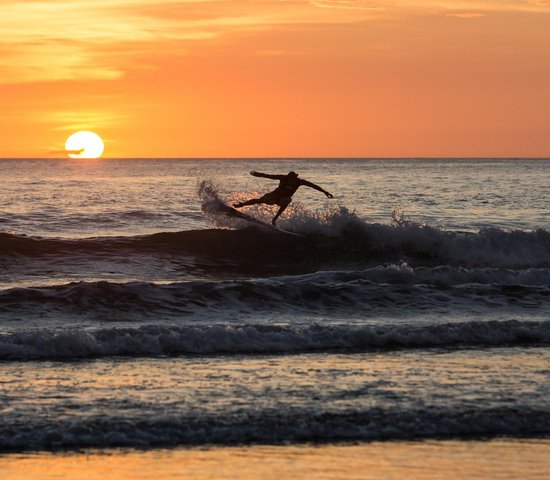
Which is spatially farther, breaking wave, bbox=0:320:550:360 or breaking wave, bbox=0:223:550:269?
breaking wave, bbox=0:223:550:269

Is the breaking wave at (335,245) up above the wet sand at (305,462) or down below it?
above

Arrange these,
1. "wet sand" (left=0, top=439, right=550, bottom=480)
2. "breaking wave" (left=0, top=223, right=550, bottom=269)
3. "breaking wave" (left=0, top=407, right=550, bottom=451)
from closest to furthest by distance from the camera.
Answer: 1. "wet sand" (left=0, top=439, right=550, bottom=480)
2. "breaking wave" (left=0, top=407, right=550, bottom=451)
3. "breaking wave" (left=0, top=223, right=550, bottom=269)

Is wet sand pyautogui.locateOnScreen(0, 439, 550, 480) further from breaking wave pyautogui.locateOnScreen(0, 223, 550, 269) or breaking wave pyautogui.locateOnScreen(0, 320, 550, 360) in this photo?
breaking wave pyautogui.locateOnScreen(0, 223, 550, 269)

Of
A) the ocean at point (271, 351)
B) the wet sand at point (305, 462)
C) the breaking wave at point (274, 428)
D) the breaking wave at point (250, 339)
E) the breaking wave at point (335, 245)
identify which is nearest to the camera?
the wet sand at point (305, 462)

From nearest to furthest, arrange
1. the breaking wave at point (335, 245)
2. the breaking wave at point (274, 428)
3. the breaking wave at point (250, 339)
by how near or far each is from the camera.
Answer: the breaking wave at point (274, 428)
the breaking wave at point (250, 339)
the breaking wave at point (335, 245)

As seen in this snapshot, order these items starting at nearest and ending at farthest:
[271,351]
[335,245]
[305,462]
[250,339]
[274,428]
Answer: [305,462] → [274,428] → [271,351] → [250,339] → [335,245]

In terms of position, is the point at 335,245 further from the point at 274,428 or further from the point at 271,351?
the point at 274,428

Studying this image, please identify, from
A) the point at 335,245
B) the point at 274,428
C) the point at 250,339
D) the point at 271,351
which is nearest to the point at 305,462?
the point at 274,428

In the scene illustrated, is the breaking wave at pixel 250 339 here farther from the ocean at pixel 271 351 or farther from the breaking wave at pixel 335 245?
the breaking wave at pixel 335 245

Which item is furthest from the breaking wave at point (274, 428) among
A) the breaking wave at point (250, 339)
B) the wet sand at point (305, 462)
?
the breaking wave at point (250, 339)

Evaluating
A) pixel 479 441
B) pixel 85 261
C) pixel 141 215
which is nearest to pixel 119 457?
pixel 479 441

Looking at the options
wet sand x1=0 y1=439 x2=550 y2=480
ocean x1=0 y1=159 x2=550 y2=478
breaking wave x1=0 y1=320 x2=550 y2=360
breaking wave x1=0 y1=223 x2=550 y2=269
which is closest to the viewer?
wet sand x1=0 y1=439 x2=550 y2=480

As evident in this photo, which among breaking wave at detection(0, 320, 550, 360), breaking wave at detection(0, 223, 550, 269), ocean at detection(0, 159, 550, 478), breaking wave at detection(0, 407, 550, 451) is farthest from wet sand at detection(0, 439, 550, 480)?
breaking wave at detection(0, 223, 550, 269)

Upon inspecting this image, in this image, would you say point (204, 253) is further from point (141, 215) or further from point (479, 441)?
point (479, 441)
